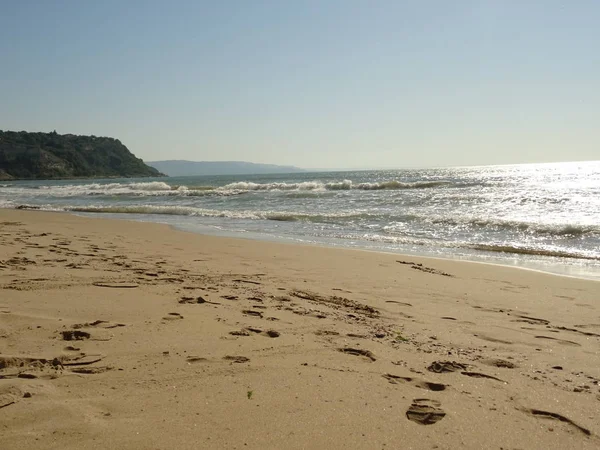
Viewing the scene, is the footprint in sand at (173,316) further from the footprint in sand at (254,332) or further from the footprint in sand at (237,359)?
the footprint in sand at (237,359)

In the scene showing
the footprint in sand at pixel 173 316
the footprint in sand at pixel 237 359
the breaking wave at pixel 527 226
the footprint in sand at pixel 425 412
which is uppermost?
the breaking wave at pixel 527 226

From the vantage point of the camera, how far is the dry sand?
2.08 metres

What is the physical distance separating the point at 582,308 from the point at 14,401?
5.06m

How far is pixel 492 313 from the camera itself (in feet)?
14.6

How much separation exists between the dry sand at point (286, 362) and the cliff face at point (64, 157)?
95892mm

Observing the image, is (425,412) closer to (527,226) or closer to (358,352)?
(358,352)

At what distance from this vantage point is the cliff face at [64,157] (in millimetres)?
90500

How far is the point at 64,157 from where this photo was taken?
99312 mm

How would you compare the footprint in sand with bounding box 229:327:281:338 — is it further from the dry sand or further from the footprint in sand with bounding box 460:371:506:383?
the footprint in sand with bounding box 460:371:506:383

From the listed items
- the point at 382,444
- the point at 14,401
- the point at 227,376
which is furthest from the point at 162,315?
the point at 382,444

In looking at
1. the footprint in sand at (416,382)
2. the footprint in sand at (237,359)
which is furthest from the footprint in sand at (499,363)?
the footprint in sand at (237,359)

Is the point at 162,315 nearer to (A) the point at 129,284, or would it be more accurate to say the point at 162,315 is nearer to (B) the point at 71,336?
(B) the point at 71,336

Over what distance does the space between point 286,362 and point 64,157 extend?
111 meters

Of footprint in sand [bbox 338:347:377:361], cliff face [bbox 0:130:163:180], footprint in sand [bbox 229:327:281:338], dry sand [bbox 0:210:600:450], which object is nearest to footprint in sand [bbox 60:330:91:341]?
dry sand [bbox 0:210:600:450]
